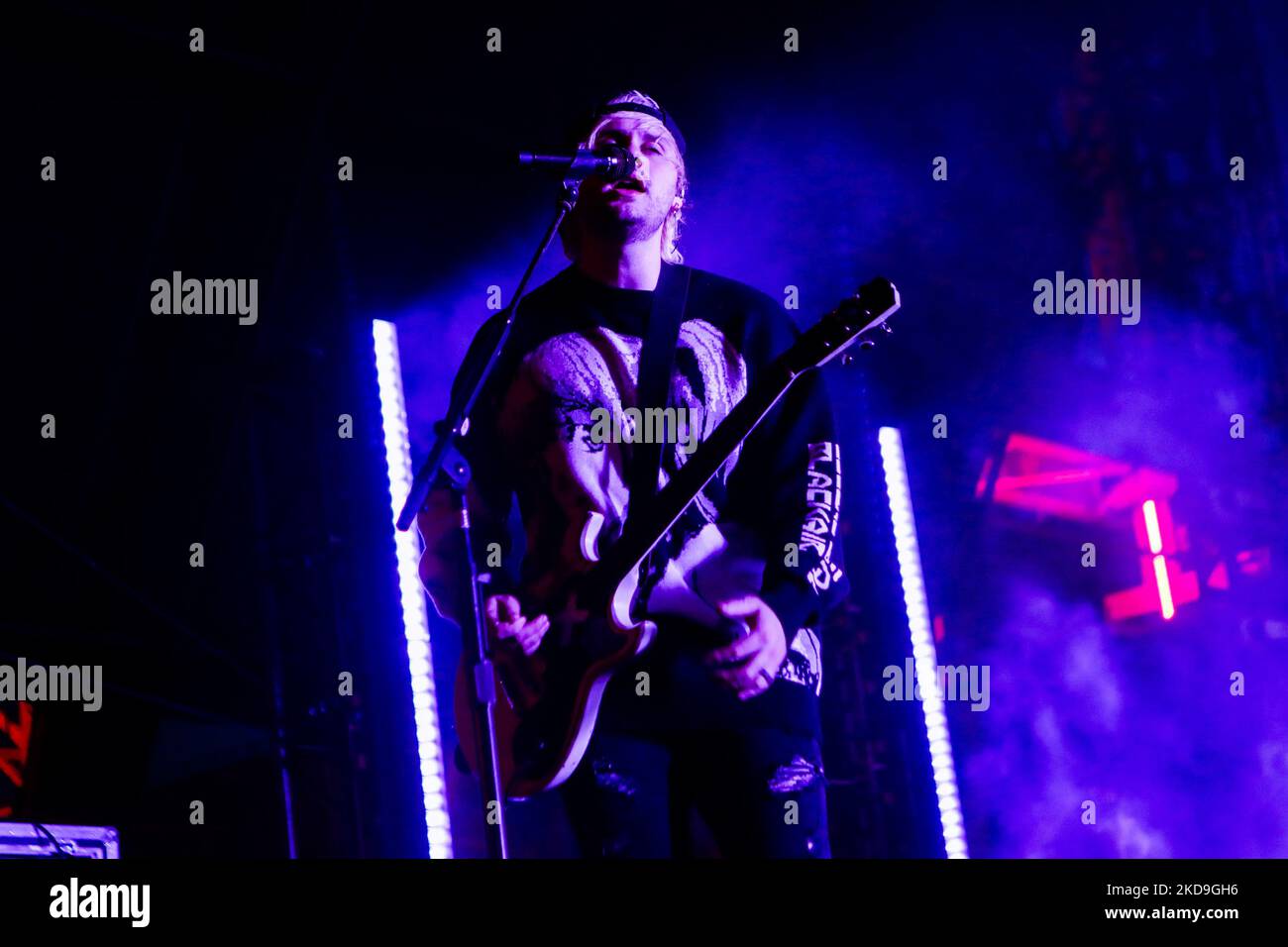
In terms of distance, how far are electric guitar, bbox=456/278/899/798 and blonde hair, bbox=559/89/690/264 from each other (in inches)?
21.2

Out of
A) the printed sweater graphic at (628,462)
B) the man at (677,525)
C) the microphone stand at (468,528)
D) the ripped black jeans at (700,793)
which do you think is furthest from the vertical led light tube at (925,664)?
the microphone stand at (468,528)

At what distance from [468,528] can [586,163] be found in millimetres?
828

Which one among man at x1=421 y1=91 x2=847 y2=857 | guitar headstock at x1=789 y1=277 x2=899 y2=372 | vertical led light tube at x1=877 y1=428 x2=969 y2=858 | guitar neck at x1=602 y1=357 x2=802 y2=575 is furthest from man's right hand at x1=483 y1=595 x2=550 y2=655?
vertical led light tube at x1=877 y1=428 x2=969 y2=858

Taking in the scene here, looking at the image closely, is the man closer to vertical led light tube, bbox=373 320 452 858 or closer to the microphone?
vertical led light tube, bbox=373 320 452 858

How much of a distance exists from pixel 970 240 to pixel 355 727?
7.30ft

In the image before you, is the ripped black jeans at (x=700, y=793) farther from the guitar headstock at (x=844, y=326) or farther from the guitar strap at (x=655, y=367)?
the guitar headstock at (x=844, y=326)

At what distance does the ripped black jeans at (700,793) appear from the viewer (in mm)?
2898

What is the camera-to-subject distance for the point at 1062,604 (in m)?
4.04

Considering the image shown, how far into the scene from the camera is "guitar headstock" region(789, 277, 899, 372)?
3084mm

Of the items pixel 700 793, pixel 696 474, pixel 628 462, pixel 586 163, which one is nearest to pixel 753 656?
pixel 700 793

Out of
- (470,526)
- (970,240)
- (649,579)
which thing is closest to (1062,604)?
(970,240)
